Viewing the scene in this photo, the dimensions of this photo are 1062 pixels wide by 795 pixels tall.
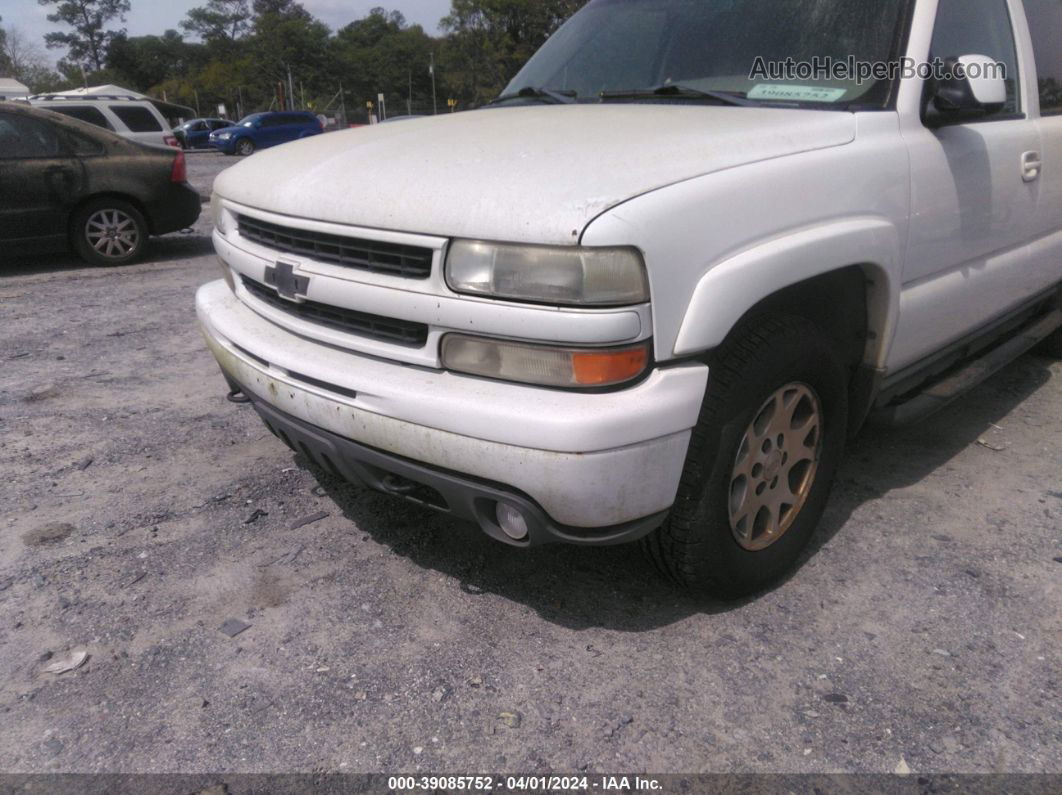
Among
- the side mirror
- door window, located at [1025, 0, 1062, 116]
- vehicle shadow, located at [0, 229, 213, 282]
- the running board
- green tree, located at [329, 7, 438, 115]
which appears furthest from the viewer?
green tree, located at [329, 7, 438, 115]

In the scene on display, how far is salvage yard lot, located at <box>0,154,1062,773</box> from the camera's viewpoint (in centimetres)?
210

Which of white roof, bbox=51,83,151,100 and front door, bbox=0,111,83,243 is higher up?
white roof, bbox=51,83,151,100

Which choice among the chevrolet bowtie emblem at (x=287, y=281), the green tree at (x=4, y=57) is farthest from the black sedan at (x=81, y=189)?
the green tree at (x=4, y=57)

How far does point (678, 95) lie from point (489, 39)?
64.2 metres

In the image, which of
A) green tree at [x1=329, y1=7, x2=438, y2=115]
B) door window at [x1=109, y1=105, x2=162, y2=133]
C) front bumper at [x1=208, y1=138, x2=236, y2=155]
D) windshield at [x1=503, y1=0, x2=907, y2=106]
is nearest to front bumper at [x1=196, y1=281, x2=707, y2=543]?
windshield at [x1=503, y1=0, x2=907, y2=106]

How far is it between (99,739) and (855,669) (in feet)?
6.37

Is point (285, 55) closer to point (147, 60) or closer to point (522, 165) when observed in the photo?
point (147, 60)

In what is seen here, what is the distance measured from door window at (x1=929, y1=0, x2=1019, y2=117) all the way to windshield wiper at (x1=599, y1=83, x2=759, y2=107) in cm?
69

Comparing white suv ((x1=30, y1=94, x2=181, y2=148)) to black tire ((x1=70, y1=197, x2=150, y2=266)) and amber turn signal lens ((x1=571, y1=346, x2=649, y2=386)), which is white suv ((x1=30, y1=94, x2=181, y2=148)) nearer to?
black tire ((x1=70, y1=197, x2=150, y2=266))

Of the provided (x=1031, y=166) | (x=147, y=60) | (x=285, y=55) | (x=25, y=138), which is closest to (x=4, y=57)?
(x=147, y=60)

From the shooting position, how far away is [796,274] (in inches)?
89.8

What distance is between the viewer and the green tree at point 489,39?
53.7 metres

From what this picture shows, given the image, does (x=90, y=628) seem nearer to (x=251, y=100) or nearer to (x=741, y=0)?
(x=741, y=0)

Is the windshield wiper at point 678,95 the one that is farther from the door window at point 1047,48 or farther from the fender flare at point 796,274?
the door window at point 1047,48
